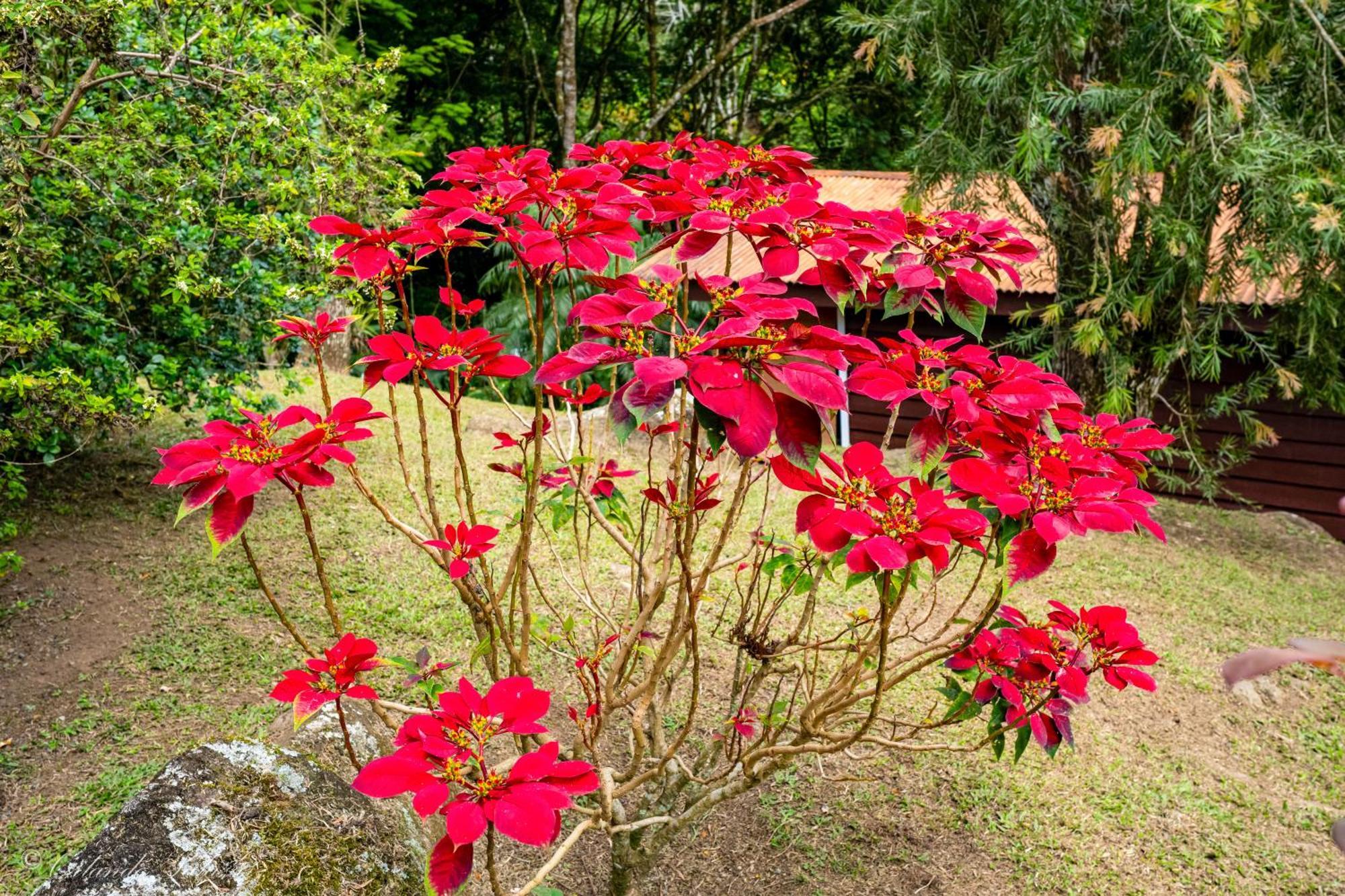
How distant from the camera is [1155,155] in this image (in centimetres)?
437

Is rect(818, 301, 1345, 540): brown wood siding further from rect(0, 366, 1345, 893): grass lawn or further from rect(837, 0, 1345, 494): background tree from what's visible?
rect(0, 366, 1345, 893): grass lawn

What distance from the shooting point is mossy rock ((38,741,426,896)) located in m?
1.64

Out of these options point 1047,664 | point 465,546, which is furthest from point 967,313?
point 465,546

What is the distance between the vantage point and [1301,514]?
6922 millimetres

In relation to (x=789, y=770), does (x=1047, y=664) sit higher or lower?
higher

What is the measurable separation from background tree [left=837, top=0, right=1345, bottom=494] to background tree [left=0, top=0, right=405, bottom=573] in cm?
309

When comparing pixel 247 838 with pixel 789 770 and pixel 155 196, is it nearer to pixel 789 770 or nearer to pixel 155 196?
pixel 789 770

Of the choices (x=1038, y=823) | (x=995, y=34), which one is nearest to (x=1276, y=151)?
(x=995, y=34)

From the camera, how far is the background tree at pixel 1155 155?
14.4ft

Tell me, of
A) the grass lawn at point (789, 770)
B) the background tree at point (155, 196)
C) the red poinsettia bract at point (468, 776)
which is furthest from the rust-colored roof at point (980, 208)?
the red poinsettia bract at point (468, 776)

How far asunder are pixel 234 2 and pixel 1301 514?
307 inches

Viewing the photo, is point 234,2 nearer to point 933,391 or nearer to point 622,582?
point 622,582

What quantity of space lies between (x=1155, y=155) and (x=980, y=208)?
3.97 ft

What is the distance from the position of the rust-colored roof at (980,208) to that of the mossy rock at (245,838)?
228 centimetres
